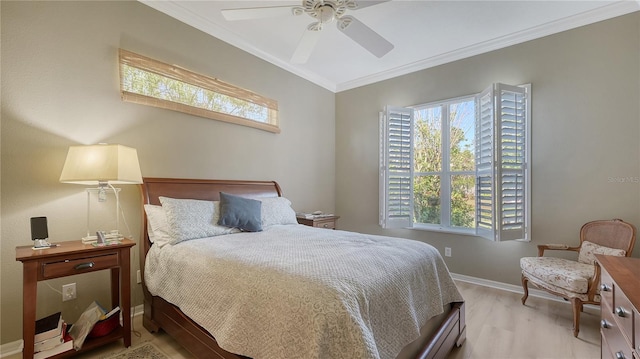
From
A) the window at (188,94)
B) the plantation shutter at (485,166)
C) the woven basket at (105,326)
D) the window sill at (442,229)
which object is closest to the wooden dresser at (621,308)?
the plantation shutter at (485,166)

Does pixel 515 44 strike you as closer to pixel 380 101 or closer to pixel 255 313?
pixel 380 101

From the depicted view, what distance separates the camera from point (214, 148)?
3.07 m

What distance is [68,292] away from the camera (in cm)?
212

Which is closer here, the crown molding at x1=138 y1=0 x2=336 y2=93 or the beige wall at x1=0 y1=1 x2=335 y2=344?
the beige wall at x1=0 y1=1 x2=335 y2=344

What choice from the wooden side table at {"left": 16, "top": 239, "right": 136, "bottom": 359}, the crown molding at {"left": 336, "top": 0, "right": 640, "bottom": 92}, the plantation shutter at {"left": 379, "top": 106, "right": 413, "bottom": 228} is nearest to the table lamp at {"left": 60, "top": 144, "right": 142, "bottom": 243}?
the wooden side table at {"left": 16, "top": 239, "right": 136, "bottom": 359}

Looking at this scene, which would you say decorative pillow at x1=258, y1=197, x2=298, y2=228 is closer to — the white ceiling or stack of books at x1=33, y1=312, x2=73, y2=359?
stack of books at x1=33, y1=312, x2=73, y2=359

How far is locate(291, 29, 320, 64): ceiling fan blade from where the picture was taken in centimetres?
222

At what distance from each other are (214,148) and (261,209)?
894 mm

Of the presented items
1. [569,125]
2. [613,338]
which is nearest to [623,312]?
[613,338]

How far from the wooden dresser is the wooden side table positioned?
2.79 m

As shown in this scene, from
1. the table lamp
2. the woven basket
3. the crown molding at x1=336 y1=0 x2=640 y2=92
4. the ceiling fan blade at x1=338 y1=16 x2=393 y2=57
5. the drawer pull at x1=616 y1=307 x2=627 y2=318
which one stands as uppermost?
the crown molding at x1=336 y1=0 x2=640 y2=92

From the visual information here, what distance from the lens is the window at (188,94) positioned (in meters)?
2.45

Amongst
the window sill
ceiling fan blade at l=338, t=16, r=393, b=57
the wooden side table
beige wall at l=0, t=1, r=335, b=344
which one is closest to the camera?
the wooden side table

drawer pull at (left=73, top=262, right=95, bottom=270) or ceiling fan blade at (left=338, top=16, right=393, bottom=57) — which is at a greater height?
ceiling fan blade at (left=338, top=16, right=393, bottom=57)
